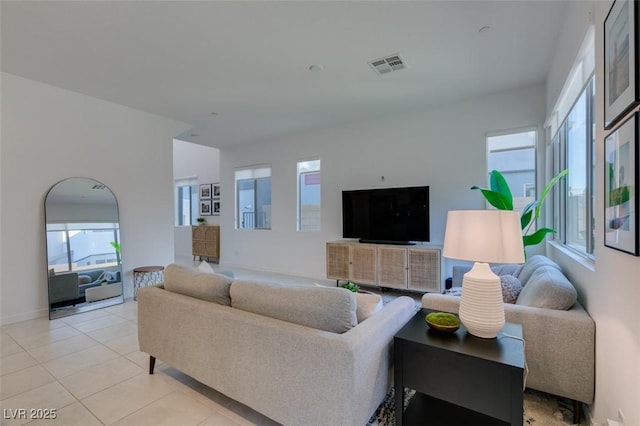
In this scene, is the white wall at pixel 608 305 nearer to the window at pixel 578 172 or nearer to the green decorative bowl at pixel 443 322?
the window at pixel 578 172

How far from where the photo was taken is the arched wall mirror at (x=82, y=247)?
11.8 feet

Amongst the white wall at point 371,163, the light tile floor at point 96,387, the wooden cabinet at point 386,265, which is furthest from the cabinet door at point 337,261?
the light tile floor at point 96,387

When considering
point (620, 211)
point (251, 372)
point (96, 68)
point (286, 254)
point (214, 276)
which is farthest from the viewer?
point (286, 254)

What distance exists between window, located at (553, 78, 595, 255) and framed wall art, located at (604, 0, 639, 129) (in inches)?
29.8

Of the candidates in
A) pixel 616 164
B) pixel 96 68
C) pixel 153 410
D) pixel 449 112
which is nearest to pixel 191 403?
pixel 153 410

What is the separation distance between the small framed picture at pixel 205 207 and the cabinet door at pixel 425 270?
562 centimetres

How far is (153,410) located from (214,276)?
0.91 m

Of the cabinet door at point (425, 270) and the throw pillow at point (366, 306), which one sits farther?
the cabinet door at point (425, 270)

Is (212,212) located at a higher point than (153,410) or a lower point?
higher

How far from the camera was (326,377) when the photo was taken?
1364 millimetres

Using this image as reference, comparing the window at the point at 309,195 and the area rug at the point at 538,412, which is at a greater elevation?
the window at the point at 309,195

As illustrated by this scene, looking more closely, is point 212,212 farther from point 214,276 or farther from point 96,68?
point 214,276

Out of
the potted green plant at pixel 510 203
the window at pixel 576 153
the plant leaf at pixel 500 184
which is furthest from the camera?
the plant leaf at pixel 500 184

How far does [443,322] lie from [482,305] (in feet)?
0.79
